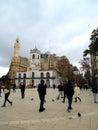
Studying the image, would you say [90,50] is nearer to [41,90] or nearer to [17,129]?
[41,90]

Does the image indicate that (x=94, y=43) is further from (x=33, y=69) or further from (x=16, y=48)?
(x=16, y=48)

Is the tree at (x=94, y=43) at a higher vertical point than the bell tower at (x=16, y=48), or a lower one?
lower

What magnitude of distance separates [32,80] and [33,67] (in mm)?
7999

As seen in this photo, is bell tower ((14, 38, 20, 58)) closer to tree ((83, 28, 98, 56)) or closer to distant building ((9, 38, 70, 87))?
distant building ((9, 38, 70, 87))

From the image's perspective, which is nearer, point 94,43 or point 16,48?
point 94,43

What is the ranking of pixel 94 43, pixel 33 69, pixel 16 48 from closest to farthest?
pixel 94 43
pixel 33 69
pixel 16 48

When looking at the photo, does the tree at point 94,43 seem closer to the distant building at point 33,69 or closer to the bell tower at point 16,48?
the distant building at point 33,69

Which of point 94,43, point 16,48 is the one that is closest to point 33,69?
point 16,48

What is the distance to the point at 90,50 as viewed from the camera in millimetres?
29938

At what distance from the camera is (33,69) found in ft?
383

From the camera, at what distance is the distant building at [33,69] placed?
11335 centimetres

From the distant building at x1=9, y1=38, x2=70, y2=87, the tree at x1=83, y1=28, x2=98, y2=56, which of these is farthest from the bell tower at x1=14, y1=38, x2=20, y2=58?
the tree at x1=83, y1=28, x2=98, y2=56

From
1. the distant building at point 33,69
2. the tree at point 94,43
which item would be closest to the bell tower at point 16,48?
the distant building at point 33,69

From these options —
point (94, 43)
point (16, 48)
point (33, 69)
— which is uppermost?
point (16, 48)
